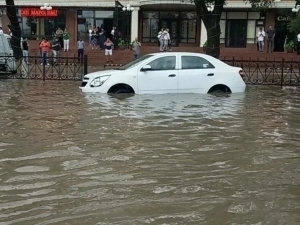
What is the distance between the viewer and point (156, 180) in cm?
629

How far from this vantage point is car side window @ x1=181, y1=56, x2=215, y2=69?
1421 cm

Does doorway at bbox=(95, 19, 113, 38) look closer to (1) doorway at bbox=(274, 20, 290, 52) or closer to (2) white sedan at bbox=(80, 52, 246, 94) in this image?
(1) doorway at bbox=(274, 20, 290, 52)

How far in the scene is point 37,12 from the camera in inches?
1615

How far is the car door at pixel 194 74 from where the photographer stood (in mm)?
14102

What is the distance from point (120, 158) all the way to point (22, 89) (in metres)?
9.10

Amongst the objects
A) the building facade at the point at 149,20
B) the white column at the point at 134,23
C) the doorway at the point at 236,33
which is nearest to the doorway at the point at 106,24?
the building facade at the point at 149,20

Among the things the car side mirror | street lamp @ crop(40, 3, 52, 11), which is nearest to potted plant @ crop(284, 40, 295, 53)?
street lamp @ crop(40, 3, 52, 11)

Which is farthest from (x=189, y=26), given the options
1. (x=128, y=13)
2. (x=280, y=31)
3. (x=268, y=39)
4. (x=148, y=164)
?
(x=148, y=164)

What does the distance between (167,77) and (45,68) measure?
697 cm

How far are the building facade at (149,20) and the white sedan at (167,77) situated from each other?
25.3 metres

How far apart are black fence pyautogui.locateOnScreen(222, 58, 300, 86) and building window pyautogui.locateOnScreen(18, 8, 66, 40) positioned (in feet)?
77.4

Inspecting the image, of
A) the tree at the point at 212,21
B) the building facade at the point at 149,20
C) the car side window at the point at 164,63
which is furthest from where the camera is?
the building facade at the point at 149,20

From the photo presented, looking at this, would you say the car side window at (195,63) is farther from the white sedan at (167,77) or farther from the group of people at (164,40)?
the group of people at (164,40)

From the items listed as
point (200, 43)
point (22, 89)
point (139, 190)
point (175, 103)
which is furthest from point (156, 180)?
point (200, 43)
